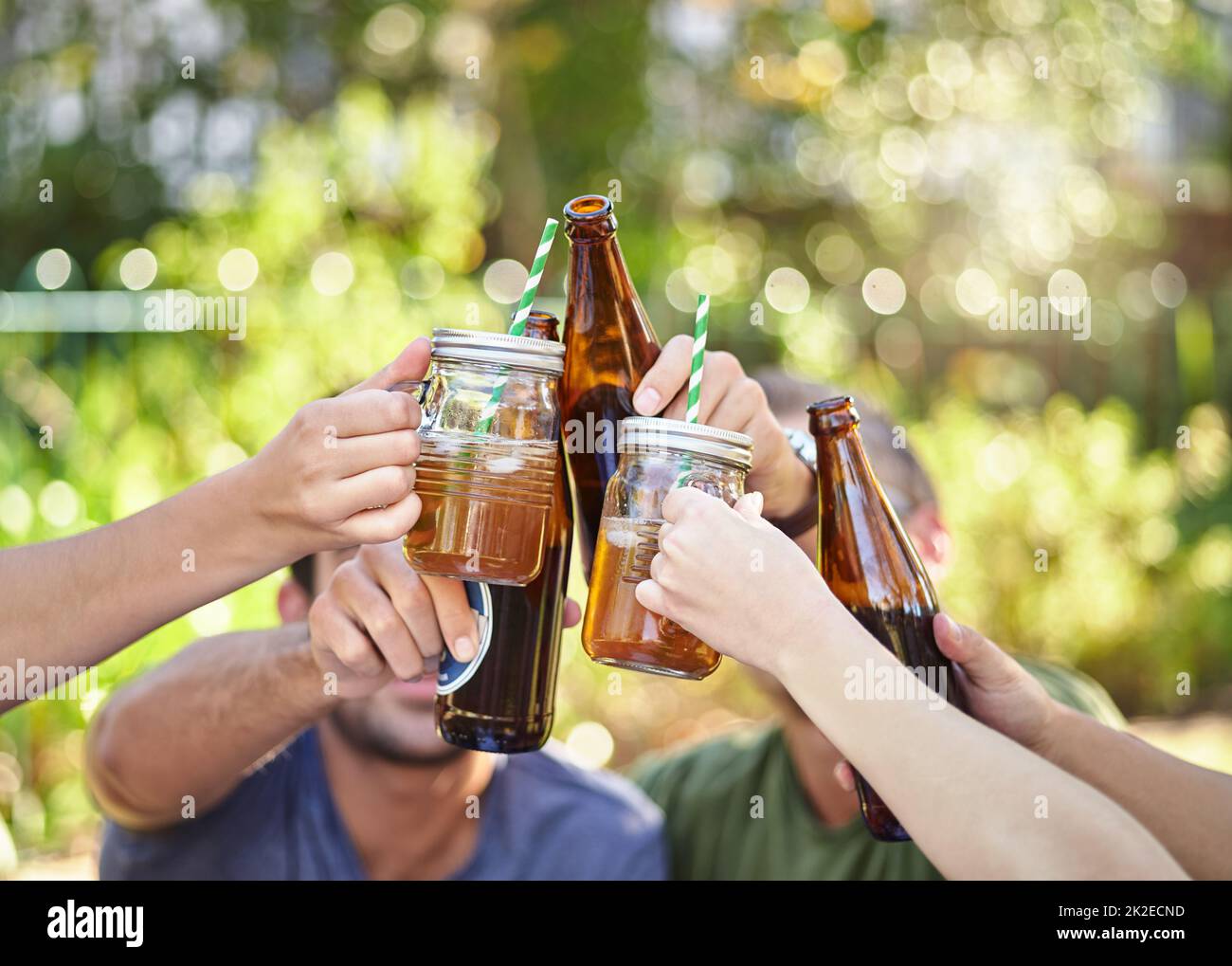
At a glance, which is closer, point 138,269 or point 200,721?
point 200,721

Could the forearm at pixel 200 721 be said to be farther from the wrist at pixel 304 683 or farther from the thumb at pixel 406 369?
the thumb at pixel 406 369

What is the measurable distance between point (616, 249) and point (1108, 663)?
4.41 m

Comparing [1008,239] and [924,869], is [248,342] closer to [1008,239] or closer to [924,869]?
[924,869]

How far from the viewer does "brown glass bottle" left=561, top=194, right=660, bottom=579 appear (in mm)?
1411

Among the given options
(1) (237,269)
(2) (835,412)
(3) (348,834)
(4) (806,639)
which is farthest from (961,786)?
(1) (237,269)

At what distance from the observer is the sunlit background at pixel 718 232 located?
13.1 ft

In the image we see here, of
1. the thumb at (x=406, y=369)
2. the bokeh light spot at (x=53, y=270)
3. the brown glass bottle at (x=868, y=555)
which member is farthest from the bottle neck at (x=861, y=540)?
the bokeh light spot at (x=53, y=270)

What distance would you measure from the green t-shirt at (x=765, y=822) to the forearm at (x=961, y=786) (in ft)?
2.83

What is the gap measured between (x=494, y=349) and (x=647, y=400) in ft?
0.70

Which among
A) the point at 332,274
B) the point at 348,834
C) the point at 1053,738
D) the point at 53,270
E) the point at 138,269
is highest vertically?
the point at 53,270

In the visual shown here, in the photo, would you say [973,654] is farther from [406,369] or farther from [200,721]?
[200,721]

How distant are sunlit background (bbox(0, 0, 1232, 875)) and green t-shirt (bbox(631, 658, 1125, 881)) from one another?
1.48m

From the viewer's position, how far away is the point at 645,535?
1.20 meters
